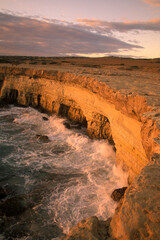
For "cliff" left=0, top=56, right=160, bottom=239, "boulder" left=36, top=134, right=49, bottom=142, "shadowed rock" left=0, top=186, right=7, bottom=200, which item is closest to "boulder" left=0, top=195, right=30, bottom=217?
"shadowed rock" left=0, top=186, right=7, bottom=200

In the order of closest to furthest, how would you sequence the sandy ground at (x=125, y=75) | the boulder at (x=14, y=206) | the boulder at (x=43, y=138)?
the boulder at (x=14, y=206)
the sandy ground at (x=125, y=75)
the boulder at (x=43, y=138)

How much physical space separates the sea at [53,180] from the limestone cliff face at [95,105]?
3.51 ft

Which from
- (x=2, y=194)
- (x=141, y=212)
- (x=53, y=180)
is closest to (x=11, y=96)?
(x=53, y=180)

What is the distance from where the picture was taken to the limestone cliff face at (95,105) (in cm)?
506

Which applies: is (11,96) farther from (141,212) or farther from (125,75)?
(141,212)

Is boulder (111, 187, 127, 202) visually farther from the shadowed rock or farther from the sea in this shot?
the shadowed rock

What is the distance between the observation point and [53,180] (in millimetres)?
6523

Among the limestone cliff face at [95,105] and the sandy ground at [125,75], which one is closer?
the limestone cliff face at [95,105]

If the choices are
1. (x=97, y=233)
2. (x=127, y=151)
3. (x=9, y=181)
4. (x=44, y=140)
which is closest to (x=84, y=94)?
(x=44, y=140)

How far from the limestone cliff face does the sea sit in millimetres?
1070

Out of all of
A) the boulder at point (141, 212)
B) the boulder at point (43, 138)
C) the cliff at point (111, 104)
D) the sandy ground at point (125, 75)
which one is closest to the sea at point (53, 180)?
the boulder at point (43, 138)

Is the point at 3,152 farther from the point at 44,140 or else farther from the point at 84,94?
the point at 84,94

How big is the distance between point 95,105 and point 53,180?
4.62 m

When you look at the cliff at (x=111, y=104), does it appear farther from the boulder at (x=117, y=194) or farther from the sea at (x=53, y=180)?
the sea at (x=53, y=180)
